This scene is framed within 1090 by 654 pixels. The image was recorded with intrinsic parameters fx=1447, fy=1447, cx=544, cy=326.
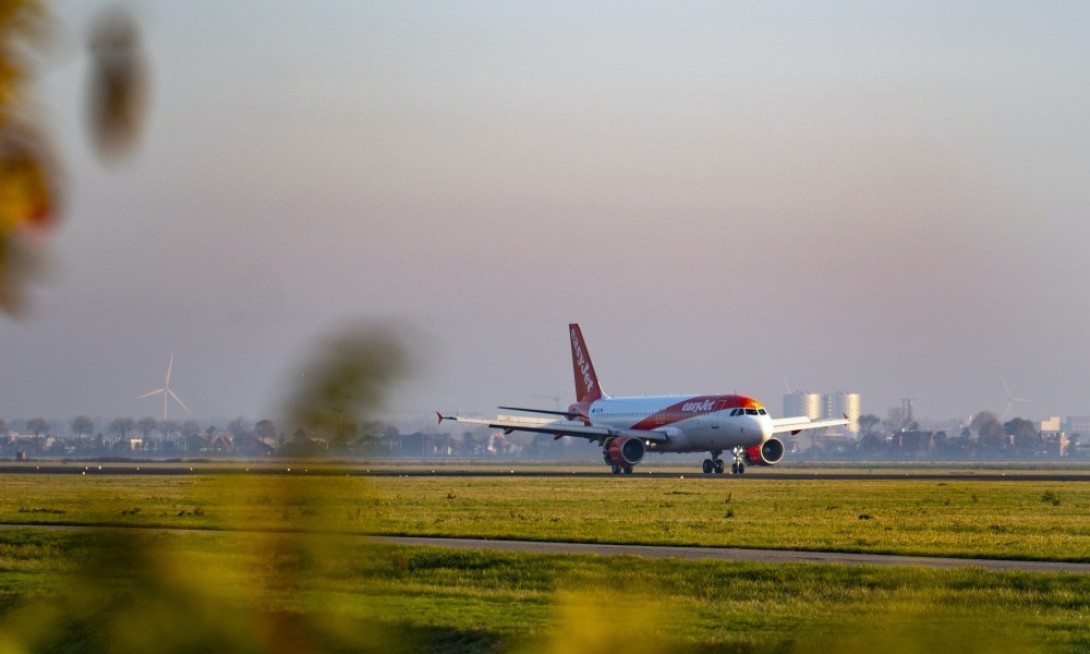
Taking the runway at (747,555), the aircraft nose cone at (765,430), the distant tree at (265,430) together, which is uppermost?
the aircraft nose cone at (765,430)

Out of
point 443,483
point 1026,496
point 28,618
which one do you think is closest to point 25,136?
point 28,618

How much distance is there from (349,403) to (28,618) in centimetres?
115

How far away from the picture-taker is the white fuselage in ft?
232

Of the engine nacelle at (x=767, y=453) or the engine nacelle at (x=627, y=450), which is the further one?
the engine nacelle at (x=627, y=450)

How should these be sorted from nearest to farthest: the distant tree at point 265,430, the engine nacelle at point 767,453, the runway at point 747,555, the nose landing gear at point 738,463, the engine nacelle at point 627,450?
the distant tree at point 265,430
the runway at point 747,555
the engine nacelle at point 767,453
the nose landing gear at point 738,463
the engine nacelle at point 627,450

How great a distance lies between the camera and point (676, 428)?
2916 inches

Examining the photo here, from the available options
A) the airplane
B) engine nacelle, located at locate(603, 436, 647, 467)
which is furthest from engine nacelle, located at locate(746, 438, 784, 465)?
engine nacelle, located at locate(603, 436, 647, 467)

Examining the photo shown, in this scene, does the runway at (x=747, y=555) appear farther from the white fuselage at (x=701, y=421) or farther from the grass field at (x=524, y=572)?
the white fuselage at (x=701, y=421)

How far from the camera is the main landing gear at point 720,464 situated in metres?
74.6

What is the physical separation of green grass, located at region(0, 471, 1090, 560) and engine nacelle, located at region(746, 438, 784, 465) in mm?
8971

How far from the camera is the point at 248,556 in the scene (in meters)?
2.40

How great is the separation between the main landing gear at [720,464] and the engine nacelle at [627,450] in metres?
3.87

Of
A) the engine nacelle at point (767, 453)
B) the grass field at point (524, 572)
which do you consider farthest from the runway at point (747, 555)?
the engine nacelle at point (767, 453)

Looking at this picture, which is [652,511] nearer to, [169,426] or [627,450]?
[627,450]
